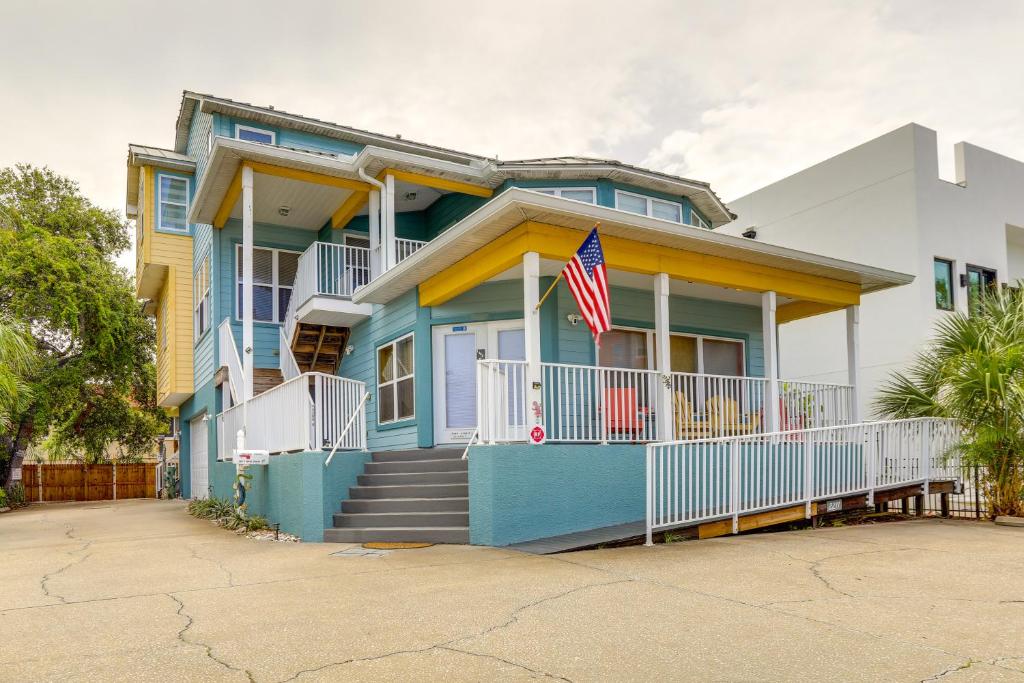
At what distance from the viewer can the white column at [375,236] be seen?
540 inches

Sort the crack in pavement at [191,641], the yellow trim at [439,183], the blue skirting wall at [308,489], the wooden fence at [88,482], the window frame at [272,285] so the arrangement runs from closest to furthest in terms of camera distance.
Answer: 1. the crack in pavement at [191,641]
2. the blue skirting wall at [308,489]
3. the yellow trim at [439,183]
4. the window frame at [272,285]
5. the wooden fence at [88,482]

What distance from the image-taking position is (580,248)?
9.20 meters

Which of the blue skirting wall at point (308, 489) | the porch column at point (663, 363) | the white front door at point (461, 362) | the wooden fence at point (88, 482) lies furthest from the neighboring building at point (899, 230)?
the wooden fence at point (88, 482)

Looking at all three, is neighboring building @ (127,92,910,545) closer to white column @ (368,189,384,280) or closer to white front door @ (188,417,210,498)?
white column @ (368,189,384,280)

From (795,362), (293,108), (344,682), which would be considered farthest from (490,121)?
(344,682)

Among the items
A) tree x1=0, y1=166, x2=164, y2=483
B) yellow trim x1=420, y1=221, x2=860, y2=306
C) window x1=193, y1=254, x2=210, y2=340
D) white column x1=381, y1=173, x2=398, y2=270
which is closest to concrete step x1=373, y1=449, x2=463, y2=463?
yellow trim x1=420, y1=221, x2=860, y2=306

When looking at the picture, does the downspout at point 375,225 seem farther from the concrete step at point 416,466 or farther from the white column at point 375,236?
the concrete step at point 416,466

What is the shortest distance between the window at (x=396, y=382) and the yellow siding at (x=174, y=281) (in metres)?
7.81

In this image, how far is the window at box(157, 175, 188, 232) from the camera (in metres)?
18.7

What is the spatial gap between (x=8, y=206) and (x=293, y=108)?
461 inches

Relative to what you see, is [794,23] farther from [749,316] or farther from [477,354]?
[477,354]

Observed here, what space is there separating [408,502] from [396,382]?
12.0 ft

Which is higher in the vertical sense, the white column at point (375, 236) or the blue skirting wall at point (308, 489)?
the white column at point (375, 236)

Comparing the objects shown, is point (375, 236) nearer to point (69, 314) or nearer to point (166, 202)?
point (166, 202)
